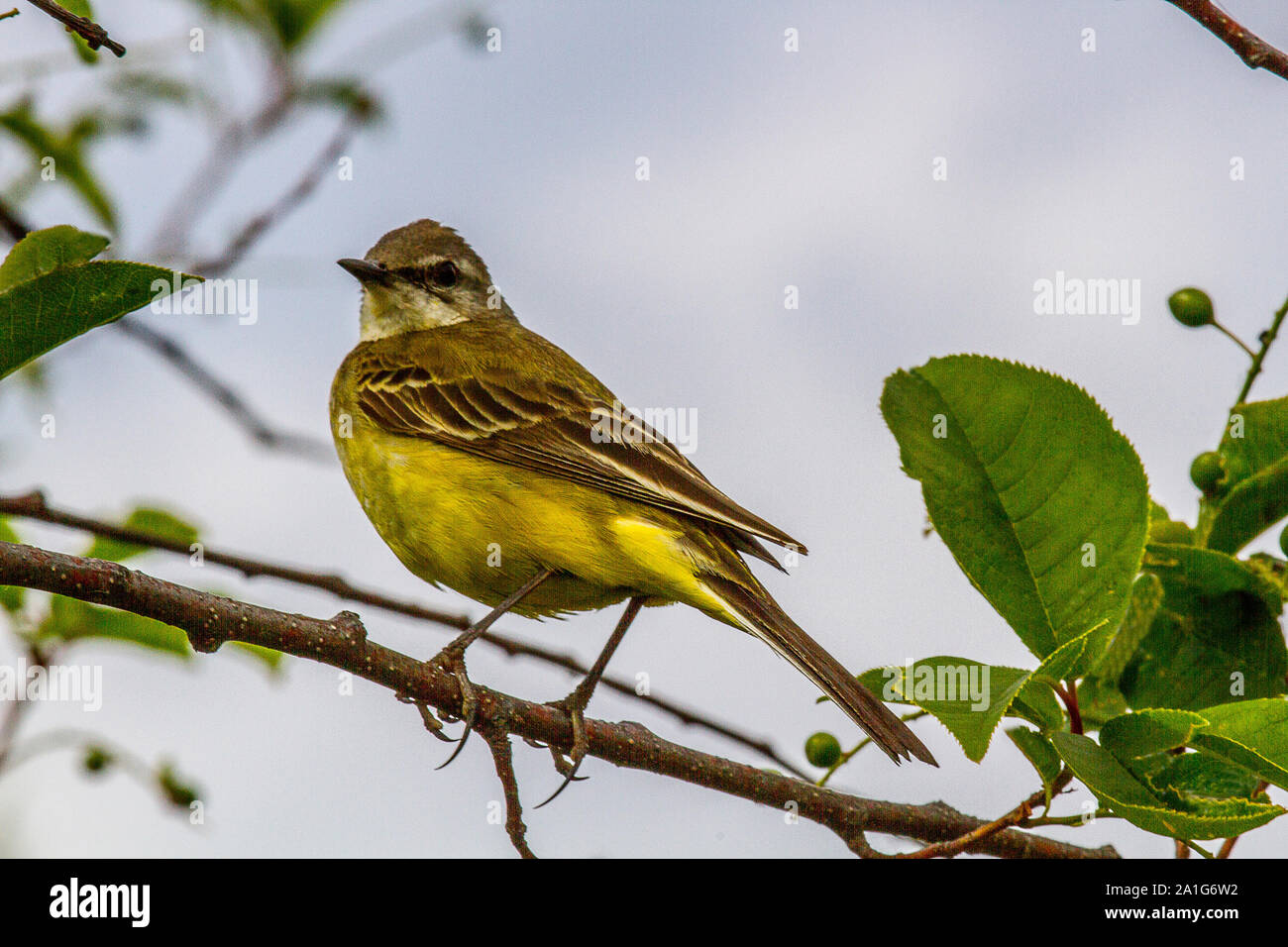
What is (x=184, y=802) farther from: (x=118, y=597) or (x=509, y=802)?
(x=118, y=597)

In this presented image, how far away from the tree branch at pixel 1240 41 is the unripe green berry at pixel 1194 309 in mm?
1382

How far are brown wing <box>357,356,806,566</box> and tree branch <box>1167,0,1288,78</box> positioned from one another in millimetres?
2348

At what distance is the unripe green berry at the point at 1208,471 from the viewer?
3.94m

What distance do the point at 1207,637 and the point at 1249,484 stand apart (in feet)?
1.50

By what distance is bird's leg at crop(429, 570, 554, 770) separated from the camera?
4.08 meters

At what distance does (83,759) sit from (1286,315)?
486 centimetres

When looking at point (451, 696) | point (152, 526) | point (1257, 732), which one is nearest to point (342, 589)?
point (451, 696)

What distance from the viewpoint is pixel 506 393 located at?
643 cm

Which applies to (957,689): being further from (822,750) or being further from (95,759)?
(95,759)

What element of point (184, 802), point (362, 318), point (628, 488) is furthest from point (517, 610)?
point (362, 318)

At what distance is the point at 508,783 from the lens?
13.5ft

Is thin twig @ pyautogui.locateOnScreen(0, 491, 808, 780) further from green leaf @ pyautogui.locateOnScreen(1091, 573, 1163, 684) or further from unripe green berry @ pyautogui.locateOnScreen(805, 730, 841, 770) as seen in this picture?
green leaf @ pyautogui.locateOnScreen(1091, 573, 1163, 684)

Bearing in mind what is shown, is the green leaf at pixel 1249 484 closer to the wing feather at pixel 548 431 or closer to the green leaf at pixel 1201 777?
the green leaf at pixel 1201 777

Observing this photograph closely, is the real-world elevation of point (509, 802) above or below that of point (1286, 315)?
below
